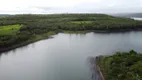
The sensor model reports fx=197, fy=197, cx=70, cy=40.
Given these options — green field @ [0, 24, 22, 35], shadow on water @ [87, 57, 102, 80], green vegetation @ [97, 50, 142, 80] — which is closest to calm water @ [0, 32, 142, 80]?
shadow on water @ [87, 57, 102, 80]

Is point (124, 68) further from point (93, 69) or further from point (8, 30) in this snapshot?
point (8, 30)

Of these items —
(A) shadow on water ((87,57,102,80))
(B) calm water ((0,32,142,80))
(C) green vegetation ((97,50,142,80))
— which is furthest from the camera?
(B) calm water ((0,32,142,80))

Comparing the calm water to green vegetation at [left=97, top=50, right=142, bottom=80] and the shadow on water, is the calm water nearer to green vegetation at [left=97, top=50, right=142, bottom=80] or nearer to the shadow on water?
the shadow on water

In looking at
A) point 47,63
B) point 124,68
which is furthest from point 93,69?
point 47,63

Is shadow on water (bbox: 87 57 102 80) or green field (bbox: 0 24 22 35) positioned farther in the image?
green field (bbox: 0 24 22 35)

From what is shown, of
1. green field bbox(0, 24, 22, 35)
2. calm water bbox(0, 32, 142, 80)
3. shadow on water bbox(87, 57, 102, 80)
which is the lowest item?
calm water bbox(0, 32, 142, 80)

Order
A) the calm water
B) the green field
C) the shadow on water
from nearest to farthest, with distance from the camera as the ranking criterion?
the shadow on water → the calm water → the green field

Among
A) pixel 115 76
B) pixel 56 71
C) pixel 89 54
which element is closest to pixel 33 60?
pixel 56 71

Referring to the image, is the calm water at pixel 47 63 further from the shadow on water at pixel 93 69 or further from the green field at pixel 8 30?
the green field at pixel 8 30

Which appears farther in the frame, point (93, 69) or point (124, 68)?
point (93, 69)

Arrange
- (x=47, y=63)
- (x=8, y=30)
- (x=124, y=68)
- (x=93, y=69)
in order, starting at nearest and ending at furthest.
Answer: (x=124, y=68) → (x=93, y=69) → (x=47, y=63) → (x=8, y=30)

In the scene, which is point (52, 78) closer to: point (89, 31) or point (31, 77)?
point (31, 77)
